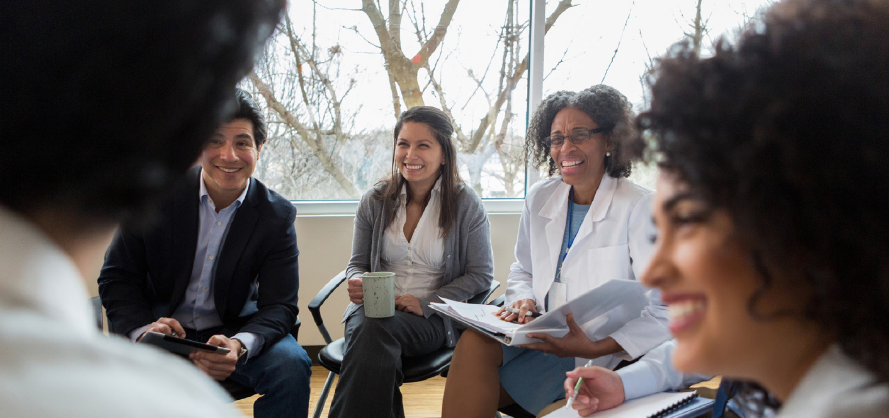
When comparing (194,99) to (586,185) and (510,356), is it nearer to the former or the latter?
(510,356)

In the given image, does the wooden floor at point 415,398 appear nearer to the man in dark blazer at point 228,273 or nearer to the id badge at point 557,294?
the man in dark blazer at point 228,273

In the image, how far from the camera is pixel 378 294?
1975 mm

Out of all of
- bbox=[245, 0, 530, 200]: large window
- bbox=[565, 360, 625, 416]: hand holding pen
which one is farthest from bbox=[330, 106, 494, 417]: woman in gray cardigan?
bbox=[245, 0, 530, 200]: large window

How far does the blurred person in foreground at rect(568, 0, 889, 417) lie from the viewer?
472mm

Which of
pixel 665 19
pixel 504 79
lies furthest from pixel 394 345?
pixel 665 19

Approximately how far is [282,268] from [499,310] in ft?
2.91

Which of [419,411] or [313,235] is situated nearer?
[419,411]

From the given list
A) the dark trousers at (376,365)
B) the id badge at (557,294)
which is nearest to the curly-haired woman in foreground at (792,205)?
the id badge at (557,294)

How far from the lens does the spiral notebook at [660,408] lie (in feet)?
3.94

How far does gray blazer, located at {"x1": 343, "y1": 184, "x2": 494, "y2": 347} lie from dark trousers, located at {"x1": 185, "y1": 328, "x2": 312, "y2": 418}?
0.41 meters

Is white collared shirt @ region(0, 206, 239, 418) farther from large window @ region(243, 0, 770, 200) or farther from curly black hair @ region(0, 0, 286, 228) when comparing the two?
large window @ region(243, 0, 770, 200)

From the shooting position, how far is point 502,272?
344cm

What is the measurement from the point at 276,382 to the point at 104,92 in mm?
1666

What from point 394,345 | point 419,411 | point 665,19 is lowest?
point 419,411
